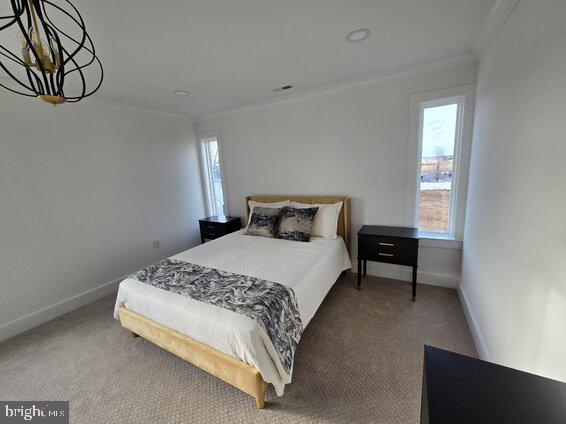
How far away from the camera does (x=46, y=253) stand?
245 cm

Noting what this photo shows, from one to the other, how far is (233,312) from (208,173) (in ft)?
10.5

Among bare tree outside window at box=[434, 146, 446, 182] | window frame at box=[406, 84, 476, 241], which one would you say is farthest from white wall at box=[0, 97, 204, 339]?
bare tree outside window at box=[434, 146, 446, 182]

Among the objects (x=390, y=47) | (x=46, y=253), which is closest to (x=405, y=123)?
(x=390, y=47)

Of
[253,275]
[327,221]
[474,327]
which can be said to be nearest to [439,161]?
[327,221]

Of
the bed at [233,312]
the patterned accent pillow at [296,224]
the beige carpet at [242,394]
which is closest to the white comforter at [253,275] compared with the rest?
the bed at [233,312]

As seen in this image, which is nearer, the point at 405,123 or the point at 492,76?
the point at 492,76

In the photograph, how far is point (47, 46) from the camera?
0.97m

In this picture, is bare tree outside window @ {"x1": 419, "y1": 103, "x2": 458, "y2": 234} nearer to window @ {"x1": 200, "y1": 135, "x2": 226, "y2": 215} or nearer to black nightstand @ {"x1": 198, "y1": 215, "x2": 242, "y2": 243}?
black nightstand @ {"x1": 198, "y1": 215, "x2": 242, "y2": 243}

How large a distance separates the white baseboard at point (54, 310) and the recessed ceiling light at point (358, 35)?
3.70 m

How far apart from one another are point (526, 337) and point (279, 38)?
2.34 m

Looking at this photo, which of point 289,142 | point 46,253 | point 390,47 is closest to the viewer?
point 390,47

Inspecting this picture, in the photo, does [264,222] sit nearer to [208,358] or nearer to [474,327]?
[208,358]

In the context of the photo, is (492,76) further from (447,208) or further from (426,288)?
(426,288)

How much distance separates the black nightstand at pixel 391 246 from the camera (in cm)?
237
